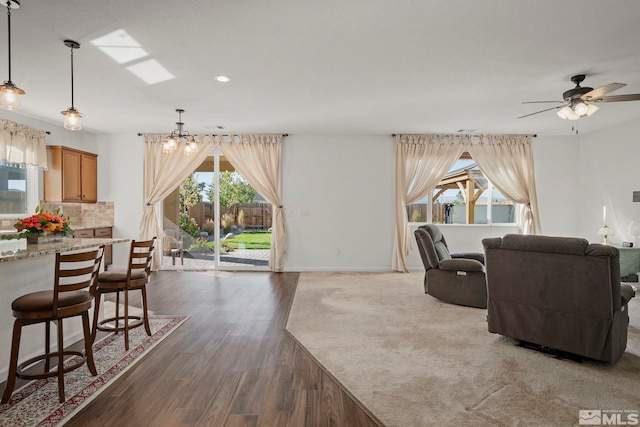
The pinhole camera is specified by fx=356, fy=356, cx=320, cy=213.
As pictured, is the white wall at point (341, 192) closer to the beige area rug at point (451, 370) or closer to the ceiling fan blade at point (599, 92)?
the beige area rug at point (451, 370)

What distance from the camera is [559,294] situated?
9.65ft

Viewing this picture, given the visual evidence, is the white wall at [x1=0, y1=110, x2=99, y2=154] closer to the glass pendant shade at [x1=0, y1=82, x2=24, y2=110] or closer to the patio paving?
the patio paving

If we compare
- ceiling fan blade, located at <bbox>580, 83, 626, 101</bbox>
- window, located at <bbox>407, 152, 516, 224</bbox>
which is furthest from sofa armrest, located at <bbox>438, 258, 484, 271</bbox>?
window, located at <bbox>407, 152, 516, 224</bbox>

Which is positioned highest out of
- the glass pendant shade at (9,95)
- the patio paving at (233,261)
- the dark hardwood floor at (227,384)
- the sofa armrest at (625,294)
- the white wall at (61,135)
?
the white wall at (61,135)

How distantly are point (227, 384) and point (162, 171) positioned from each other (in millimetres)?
5369

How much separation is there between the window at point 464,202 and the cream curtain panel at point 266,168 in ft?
8.68

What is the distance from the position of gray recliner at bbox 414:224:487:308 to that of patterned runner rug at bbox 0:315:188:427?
3339 millimetres

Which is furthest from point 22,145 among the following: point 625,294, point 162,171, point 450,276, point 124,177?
point 625,294

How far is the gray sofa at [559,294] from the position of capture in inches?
108

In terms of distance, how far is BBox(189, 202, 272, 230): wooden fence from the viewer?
7.14 metres

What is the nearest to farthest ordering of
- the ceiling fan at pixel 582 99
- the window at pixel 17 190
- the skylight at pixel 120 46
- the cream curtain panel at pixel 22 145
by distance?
the skylight at pixel 120 46
the ceiling fan at pixel 582 99
the cream curtain panel at pixel 22 145
the window at pixel 17 190

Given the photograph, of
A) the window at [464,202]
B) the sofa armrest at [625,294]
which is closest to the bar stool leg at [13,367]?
the sofa armrest at [625,294]

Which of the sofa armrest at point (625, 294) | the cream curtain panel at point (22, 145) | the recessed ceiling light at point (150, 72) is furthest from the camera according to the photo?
the cream curtain panel at point (22, 145)

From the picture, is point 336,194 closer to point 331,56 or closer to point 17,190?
point 331,56
